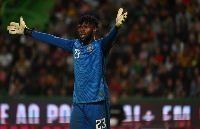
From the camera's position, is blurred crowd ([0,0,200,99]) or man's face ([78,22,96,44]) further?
blurred crowd ([0,0,200,99])

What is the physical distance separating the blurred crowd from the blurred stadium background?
3cm

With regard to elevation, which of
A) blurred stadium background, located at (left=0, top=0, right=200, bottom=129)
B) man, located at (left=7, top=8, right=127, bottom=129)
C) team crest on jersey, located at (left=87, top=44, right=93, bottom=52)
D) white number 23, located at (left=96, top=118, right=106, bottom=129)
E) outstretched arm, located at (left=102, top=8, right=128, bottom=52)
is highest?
blurred stadium background, located at (left=0, top=0, right=200, bottom=129)

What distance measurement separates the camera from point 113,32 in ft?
24.0

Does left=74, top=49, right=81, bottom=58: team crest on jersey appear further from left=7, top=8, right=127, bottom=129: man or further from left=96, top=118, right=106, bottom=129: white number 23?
left=96, top=118, right=106, bottom=129: white number 23

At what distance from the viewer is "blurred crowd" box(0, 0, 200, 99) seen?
17.5m

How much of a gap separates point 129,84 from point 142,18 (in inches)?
115

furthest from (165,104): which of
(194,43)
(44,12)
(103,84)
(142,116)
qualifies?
(103,84)

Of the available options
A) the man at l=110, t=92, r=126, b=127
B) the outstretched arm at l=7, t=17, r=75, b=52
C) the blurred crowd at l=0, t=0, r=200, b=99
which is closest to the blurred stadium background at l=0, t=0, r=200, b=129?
the blurred crowd at l=0, t=0, r=200, b=99

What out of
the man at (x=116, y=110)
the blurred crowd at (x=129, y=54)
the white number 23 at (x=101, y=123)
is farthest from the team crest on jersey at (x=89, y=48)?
the blurred crowd at (x=129, y=54)

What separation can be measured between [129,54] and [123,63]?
33 centimetres

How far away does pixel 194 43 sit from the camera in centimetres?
1862

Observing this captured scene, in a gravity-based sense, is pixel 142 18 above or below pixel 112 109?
above

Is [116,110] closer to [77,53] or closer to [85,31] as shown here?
[77,53]

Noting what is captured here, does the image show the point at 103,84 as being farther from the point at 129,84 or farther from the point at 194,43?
the point at 194,43
